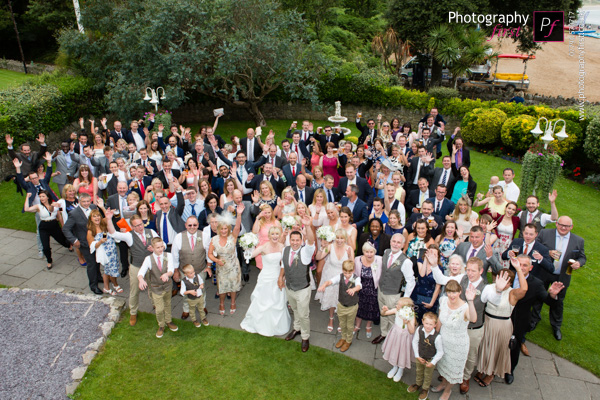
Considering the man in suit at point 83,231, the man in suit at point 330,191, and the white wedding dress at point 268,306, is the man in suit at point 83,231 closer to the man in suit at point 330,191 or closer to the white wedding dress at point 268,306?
the white wedding dress at point 268,306

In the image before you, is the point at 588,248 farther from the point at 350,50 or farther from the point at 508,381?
the point at 350,50

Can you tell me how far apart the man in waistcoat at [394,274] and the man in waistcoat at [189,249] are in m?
3.22

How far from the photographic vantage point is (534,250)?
700 centimetres

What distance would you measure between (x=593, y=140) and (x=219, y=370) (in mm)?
14002

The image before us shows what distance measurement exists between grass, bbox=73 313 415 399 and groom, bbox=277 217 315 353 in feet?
1.75

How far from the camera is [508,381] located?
656 centimetres

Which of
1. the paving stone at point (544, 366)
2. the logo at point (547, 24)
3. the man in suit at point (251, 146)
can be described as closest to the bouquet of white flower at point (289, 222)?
the paving stone at point (544, 366)

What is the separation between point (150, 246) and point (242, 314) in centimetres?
215

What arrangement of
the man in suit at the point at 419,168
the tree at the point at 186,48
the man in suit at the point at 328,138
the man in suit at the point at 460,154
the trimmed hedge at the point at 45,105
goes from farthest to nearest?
1. the tree at the point at 186,48
2. the trimmed hedge at the point at 45,105
3. the man in suit at the point at 328,138
4. the man in suit at the point at 460,154
5. the man in suit at the point at 419,168

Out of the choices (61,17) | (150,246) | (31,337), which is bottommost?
(31,337)

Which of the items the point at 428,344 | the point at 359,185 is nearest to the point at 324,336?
the point at 428,344

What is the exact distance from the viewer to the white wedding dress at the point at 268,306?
7.40 metres

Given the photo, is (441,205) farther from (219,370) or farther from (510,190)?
(219,370)

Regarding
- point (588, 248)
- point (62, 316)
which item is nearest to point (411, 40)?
point (588, 248)
